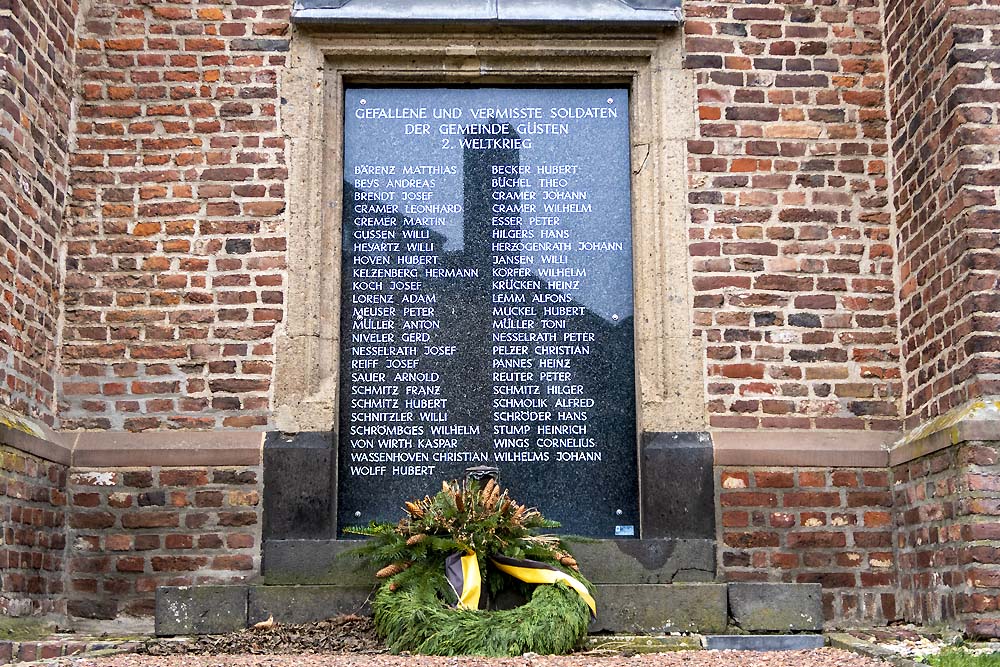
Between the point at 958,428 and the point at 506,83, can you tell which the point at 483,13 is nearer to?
the point at 506,83

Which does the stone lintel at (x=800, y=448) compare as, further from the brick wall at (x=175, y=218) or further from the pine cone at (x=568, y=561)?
the brick wall at (x=175, y=218)

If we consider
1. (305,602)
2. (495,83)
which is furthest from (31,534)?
(495,83)

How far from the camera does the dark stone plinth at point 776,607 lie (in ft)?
17.2

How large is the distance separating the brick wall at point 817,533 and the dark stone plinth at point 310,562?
1923 mm

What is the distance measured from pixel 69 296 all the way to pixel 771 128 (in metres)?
3.99

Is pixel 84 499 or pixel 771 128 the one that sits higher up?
pixel 771 128

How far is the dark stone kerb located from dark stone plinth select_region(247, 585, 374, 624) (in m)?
3.15

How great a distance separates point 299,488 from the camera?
6023 mm

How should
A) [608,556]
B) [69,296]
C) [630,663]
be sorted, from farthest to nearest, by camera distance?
1. [69,296]
2. [608,556]
3. [630,663]

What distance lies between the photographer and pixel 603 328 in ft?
A: 21.1

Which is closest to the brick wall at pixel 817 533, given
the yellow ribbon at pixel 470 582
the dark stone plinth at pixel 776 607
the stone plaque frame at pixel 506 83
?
the stone plaque frame at pixel 506 83

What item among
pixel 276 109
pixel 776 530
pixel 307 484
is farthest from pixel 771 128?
pixel 307 484

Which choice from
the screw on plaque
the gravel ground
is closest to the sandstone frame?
the screw on plaque

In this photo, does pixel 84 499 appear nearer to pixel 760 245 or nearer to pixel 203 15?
pixel 203 15
